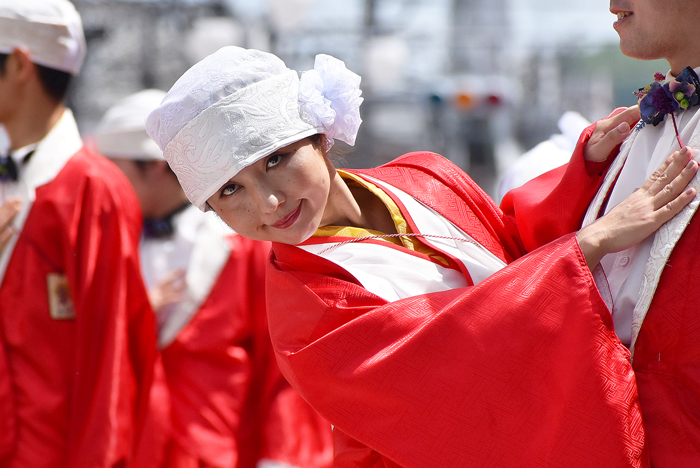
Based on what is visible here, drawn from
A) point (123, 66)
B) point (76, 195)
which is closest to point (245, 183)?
point (76, 195)

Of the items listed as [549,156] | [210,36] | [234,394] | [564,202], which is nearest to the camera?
[564,202]

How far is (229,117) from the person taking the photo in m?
1.66

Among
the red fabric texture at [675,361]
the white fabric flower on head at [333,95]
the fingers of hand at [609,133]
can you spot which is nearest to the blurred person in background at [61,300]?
the white fabric flower on head at [333,95]

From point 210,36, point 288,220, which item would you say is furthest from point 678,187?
point 210,36

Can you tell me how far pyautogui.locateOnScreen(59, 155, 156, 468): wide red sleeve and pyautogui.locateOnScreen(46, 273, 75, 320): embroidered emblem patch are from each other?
4 centimetres

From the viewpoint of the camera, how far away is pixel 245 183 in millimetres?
1667

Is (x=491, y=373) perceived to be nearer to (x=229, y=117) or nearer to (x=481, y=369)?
(x=481, y=369)

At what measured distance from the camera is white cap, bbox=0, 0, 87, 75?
260cm

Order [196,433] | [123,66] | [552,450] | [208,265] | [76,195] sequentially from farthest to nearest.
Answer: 1. [123,66]
2. [208,265]
3. [196,433]
4. [76,195]
5. [552,450]

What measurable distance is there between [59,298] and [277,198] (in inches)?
46.8

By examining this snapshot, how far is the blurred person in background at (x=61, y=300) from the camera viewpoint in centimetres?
246

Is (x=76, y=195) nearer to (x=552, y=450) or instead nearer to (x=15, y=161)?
(x=15, y=161)

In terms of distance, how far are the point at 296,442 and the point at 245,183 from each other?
130cm

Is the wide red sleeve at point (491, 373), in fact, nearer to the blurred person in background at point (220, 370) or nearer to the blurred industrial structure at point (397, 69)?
the blurred person in background at point (220, 370)
